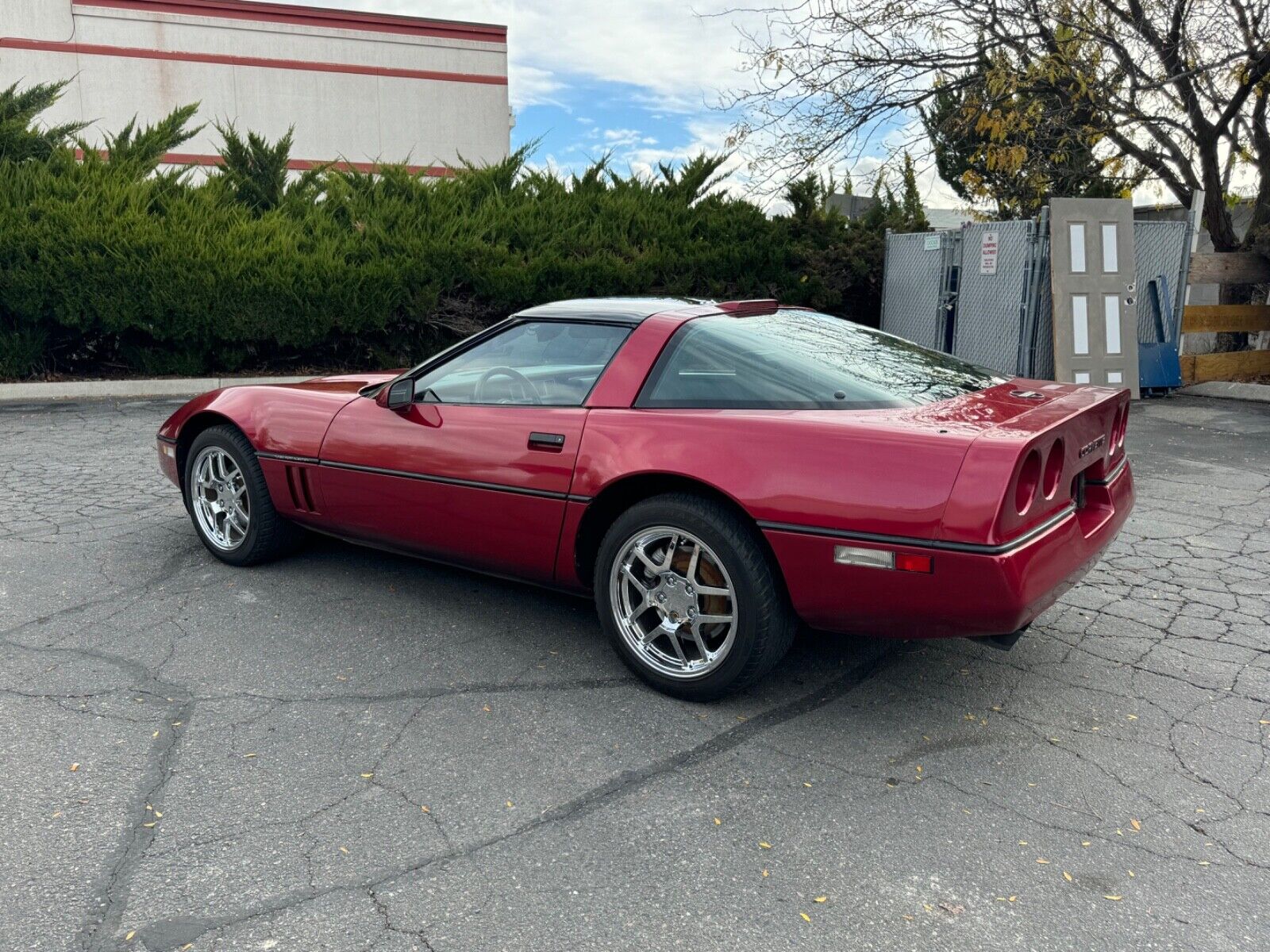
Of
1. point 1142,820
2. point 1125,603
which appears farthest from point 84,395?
point 1142,820

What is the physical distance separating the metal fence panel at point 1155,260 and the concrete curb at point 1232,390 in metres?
0.73

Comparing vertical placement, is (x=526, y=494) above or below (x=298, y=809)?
above

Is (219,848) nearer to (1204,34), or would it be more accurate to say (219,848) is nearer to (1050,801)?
(1050,801)

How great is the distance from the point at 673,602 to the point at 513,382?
3.92ft

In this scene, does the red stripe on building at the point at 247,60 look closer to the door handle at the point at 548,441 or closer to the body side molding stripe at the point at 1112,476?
the door handle at the point at 548,441

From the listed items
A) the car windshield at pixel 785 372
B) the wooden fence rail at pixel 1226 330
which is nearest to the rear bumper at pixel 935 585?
the car windshield at pixel 785 372

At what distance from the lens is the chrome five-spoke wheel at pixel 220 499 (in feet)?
16.3

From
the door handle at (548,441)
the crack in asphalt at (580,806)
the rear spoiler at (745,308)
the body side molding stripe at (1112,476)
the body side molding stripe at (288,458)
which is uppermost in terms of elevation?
the rear spoiler at (745,308)

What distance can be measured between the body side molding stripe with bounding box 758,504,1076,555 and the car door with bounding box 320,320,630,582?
897mm

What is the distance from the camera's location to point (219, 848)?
2.64 metres

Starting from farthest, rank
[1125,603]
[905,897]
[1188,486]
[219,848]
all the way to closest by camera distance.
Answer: [1188,486] → [1125,603] → [219,848] → [905,897]

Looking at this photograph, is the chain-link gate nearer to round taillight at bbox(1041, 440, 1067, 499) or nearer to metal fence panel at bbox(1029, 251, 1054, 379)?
metal fence panel at bbox(1029, 251, 1054, 379)

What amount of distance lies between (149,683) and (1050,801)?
294 cm

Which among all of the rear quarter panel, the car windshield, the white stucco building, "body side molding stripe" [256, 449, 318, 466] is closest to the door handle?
the rear quarter panel
